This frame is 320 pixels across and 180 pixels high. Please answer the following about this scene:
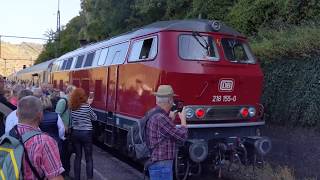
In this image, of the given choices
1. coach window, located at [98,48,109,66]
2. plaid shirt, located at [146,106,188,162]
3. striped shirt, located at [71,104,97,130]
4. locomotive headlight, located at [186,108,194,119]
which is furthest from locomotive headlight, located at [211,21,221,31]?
plaid shirt, located at [146,106,188,162]

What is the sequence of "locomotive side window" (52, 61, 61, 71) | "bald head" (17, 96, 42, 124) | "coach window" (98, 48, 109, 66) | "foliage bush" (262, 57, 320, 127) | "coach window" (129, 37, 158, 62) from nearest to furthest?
"bald head" (17, 96, 42, 124), "coach window" (129, 37, 158, 62), "foliage bush" (262, 57, 320, 127), "coach window" (98, 48, 109, 66), "locomotive side window" (52, 61, 61, 71)

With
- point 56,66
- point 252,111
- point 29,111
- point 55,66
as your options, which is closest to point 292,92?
point 252,111

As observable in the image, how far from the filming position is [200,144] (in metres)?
8.65

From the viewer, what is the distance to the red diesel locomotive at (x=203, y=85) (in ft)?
30.3

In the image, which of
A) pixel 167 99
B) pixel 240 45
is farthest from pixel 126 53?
pixel 167 99

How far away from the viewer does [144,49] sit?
34.0 ft

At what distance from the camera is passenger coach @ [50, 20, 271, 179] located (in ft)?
30.3

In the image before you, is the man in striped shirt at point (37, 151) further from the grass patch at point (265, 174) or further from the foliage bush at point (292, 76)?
Result: the foliage bush at point (292, 76)

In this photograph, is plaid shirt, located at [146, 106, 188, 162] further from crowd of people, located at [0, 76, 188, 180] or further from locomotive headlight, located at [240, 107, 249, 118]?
locomotive headlight, located at [240, 107, 249, 118]

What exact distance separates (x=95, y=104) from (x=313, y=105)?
19.8ft

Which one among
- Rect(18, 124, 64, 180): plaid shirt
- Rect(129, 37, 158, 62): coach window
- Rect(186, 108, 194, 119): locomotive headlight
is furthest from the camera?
Rect(129, 37, 158, 62): coach window

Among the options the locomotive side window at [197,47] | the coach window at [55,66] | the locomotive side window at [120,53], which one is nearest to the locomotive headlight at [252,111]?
the locomotive side window at [197,47]

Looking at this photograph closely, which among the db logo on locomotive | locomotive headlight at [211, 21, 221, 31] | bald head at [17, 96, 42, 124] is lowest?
bald head at [17, 96, 42, 124]

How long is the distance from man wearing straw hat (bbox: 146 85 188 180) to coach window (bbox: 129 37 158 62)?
12.6 feet
